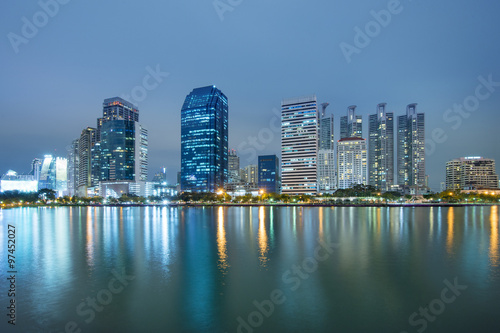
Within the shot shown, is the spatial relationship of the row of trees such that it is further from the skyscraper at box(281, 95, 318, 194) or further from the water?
the water

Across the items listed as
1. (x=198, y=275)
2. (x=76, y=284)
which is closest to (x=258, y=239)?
(x=198, y=275)

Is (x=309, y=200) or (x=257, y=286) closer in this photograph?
(x=257, y=286)

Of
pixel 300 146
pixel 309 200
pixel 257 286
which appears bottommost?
pixel 309 200

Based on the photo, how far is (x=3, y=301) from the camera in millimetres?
16359

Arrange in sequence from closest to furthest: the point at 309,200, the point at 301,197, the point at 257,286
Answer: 1. the point at 257,286
2. the point at 309,200
3. the point at 301,197

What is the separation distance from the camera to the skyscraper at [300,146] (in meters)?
181

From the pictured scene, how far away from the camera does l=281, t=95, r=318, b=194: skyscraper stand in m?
181

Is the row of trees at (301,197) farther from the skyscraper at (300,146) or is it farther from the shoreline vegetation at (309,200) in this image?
the skyscraper at (300,146)

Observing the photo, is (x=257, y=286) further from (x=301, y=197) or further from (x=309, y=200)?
(x=309, y=200)

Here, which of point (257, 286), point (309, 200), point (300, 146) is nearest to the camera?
point (257, 286)

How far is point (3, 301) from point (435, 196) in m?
177

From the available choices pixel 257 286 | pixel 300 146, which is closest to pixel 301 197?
pixel 300 146

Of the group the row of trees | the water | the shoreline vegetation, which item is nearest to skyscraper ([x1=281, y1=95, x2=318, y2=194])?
the shoreline vegetation

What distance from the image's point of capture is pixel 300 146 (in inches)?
7318
